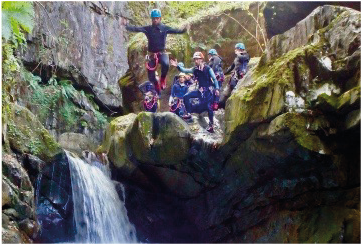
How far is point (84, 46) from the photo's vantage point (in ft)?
45.8

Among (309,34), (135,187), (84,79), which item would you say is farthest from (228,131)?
(84,79)

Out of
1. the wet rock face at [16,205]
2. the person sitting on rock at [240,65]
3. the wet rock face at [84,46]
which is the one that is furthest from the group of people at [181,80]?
the wet rock face at [84,46]

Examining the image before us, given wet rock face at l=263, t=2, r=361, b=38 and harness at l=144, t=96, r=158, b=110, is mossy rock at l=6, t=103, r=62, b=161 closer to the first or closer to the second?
harness at l=144, t=96, r=158, b=110

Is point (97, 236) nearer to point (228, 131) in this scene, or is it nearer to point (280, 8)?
point (228, 131)

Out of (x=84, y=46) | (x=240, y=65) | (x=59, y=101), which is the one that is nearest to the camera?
(x=240, y=65)

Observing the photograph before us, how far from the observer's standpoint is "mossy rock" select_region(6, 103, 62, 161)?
7621 mm

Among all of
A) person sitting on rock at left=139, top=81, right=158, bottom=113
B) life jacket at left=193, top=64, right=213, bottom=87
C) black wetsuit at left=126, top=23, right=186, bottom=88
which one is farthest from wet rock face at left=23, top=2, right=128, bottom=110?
life jacket at left=193, top=64, right=213, bottom=87

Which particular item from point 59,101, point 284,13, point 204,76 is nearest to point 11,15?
point 204,76

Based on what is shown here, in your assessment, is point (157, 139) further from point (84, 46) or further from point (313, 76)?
point (84, 46)

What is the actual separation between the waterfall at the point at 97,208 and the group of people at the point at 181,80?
6.04ft

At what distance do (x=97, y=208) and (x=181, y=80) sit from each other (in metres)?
3.10

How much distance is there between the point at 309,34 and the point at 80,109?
7.96 m

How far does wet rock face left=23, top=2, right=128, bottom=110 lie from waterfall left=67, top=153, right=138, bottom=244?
13.6 ft

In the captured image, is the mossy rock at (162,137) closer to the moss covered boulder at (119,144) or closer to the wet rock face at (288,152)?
the wet rock face at (288,152)
